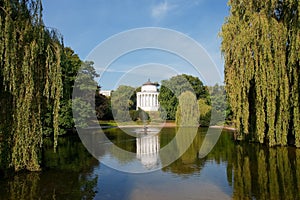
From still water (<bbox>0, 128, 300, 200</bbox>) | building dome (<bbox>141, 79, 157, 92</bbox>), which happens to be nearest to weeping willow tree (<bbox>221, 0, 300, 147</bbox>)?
still water (<bbox>0, 128, 300, 200</bbox>)

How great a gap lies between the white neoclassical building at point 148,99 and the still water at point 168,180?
1551 inches

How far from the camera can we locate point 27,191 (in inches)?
250

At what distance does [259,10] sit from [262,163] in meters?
8.24

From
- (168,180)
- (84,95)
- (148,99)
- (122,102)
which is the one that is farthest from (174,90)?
(168,180)

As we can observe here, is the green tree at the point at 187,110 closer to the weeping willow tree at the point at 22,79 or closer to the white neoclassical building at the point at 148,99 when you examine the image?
the white neoclassical building at the point at 148,99

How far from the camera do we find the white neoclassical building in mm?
50438

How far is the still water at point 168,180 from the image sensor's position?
20.0 ft

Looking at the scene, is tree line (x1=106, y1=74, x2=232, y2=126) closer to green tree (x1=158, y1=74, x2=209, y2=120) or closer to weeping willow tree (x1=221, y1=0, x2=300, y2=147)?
green tree (x1=158, y1=74, x2=209, y2=120)

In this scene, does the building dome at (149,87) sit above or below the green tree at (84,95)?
above

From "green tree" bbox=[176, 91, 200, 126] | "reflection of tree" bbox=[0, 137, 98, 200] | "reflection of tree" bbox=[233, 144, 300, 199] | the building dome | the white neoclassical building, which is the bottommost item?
"reflection of tree" bbox=[0, 137, 98, 200]

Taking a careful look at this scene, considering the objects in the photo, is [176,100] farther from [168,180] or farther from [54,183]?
[54,183]

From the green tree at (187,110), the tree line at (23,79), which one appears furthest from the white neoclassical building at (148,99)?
the tree line at (23,79)

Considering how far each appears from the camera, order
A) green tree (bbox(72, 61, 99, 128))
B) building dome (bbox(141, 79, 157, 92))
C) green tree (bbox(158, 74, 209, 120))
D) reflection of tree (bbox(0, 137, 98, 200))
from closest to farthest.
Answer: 1. reflection of tree (bbox(0, 137, 98, 200))
2. green tree (bbox(72, 61, 99, 128))
3. green tree (bbox(158, 74, 209, 120))
4. building dome (bbox(141, 79, 157, 92))

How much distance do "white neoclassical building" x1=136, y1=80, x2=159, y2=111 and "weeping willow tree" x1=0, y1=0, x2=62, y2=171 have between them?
4187 cm
